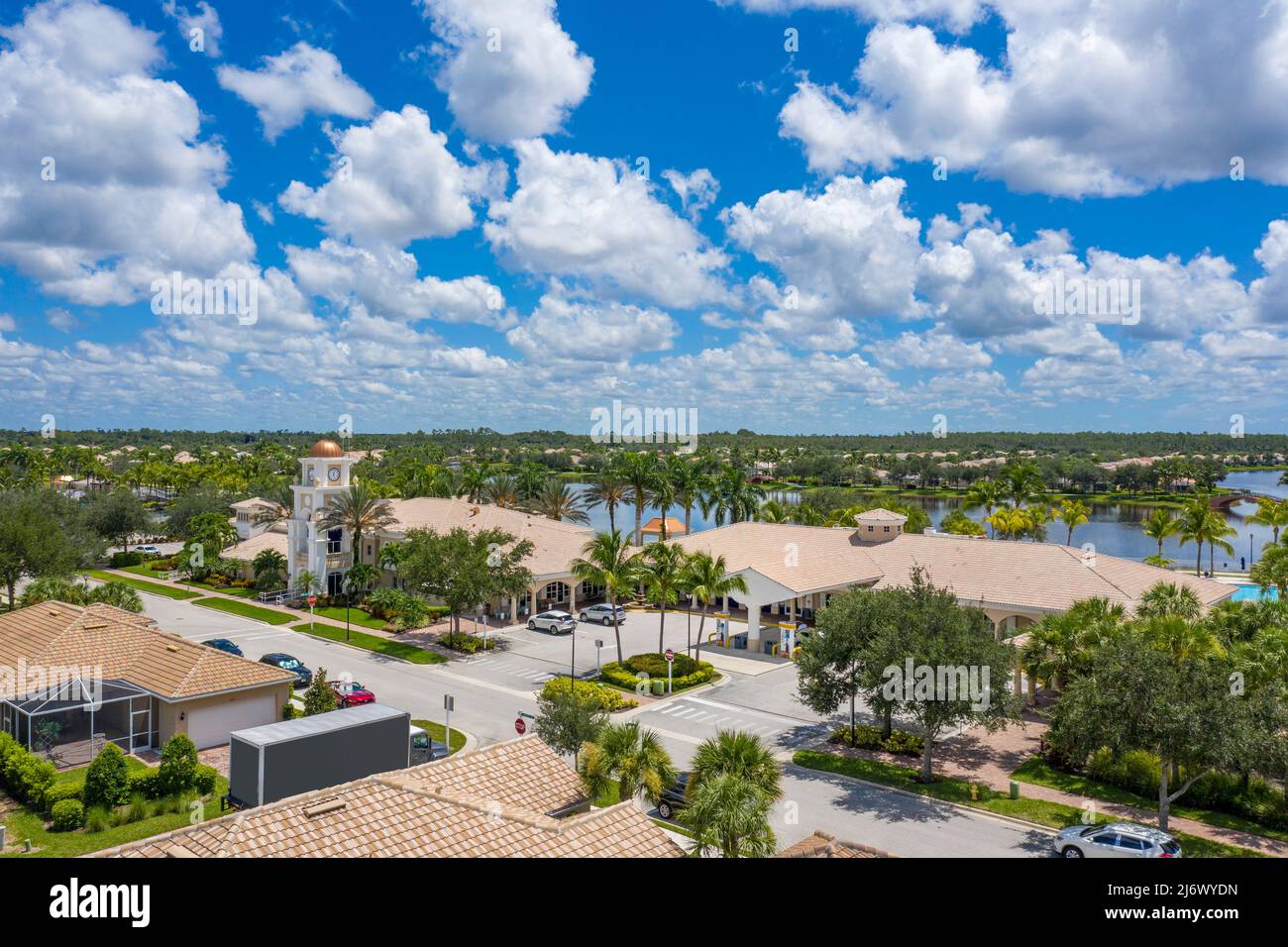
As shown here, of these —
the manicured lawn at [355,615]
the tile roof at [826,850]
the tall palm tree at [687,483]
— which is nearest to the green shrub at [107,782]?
the tile roof at [826,850]

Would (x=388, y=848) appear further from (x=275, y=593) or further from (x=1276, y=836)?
(x=275, y=593)

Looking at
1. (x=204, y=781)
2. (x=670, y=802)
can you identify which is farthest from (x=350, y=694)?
(x=670, y=802)

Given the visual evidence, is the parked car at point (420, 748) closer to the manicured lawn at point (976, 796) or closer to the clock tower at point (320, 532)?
the manicured lawn at point (976, 796)

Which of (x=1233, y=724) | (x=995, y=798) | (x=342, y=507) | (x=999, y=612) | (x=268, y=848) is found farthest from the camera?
(x=342, y=507)

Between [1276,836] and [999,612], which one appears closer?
[1276,836]

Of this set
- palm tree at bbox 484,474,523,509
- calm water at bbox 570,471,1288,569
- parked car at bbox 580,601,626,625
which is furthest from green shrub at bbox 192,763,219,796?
calm water at bbox 570,471,1288,569

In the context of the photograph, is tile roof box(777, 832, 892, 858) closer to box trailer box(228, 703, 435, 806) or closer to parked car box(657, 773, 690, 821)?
parked car box(657, 773, 690, 821)
